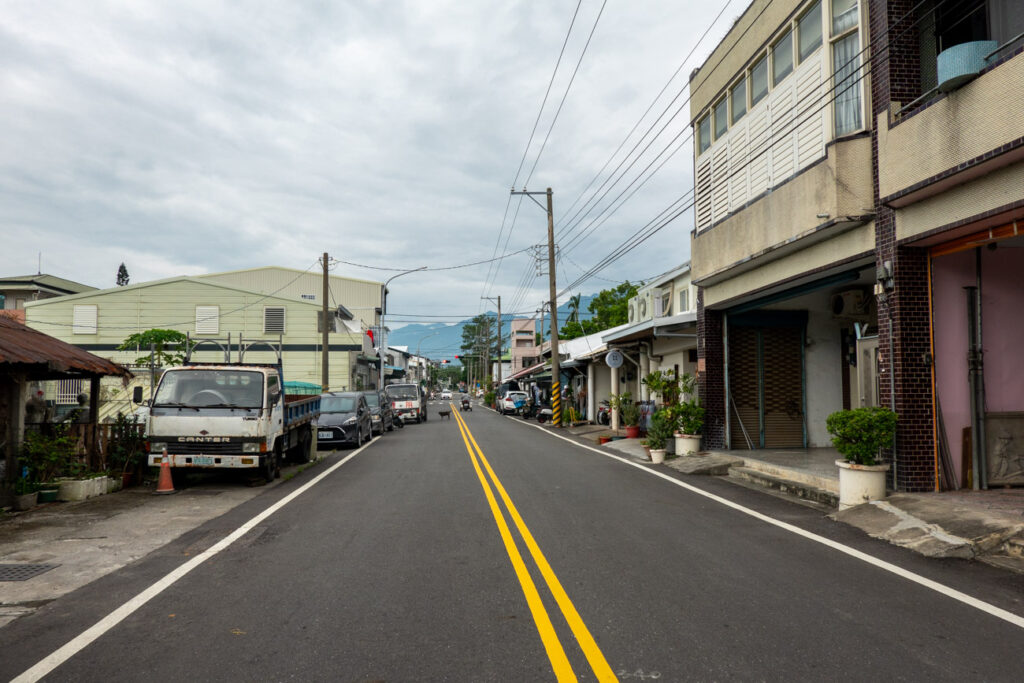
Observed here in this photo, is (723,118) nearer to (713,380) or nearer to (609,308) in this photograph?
(713,380)

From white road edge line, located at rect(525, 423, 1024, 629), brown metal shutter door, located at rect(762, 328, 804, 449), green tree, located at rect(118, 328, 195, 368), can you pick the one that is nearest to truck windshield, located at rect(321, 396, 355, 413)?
brown metal shutter door, located at rect(762, 328, 804, 449)

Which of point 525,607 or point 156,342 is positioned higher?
point 156,342

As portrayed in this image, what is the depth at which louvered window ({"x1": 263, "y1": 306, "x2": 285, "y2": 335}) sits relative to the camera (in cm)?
4297

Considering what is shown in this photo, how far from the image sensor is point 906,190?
9.59m

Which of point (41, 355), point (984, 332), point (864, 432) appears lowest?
point (864, 432)

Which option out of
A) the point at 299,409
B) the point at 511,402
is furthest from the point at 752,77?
the point at 511,402

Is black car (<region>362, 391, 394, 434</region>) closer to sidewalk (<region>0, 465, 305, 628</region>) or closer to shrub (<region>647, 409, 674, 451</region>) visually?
shrub (<region>647, 409, 674, 451</region>)

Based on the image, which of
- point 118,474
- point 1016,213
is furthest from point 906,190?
point 118,474

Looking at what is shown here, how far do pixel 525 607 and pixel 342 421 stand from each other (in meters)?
16.8

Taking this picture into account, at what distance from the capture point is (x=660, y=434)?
1703cm

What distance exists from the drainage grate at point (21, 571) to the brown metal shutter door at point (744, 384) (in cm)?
1397

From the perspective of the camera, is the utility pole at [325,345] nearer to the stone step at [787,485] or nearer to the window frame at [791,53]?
the stone step at [787,485]

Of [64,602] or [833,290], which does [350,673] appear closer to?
[64,602]

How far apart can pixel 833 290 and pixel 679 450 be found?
4.95 m
